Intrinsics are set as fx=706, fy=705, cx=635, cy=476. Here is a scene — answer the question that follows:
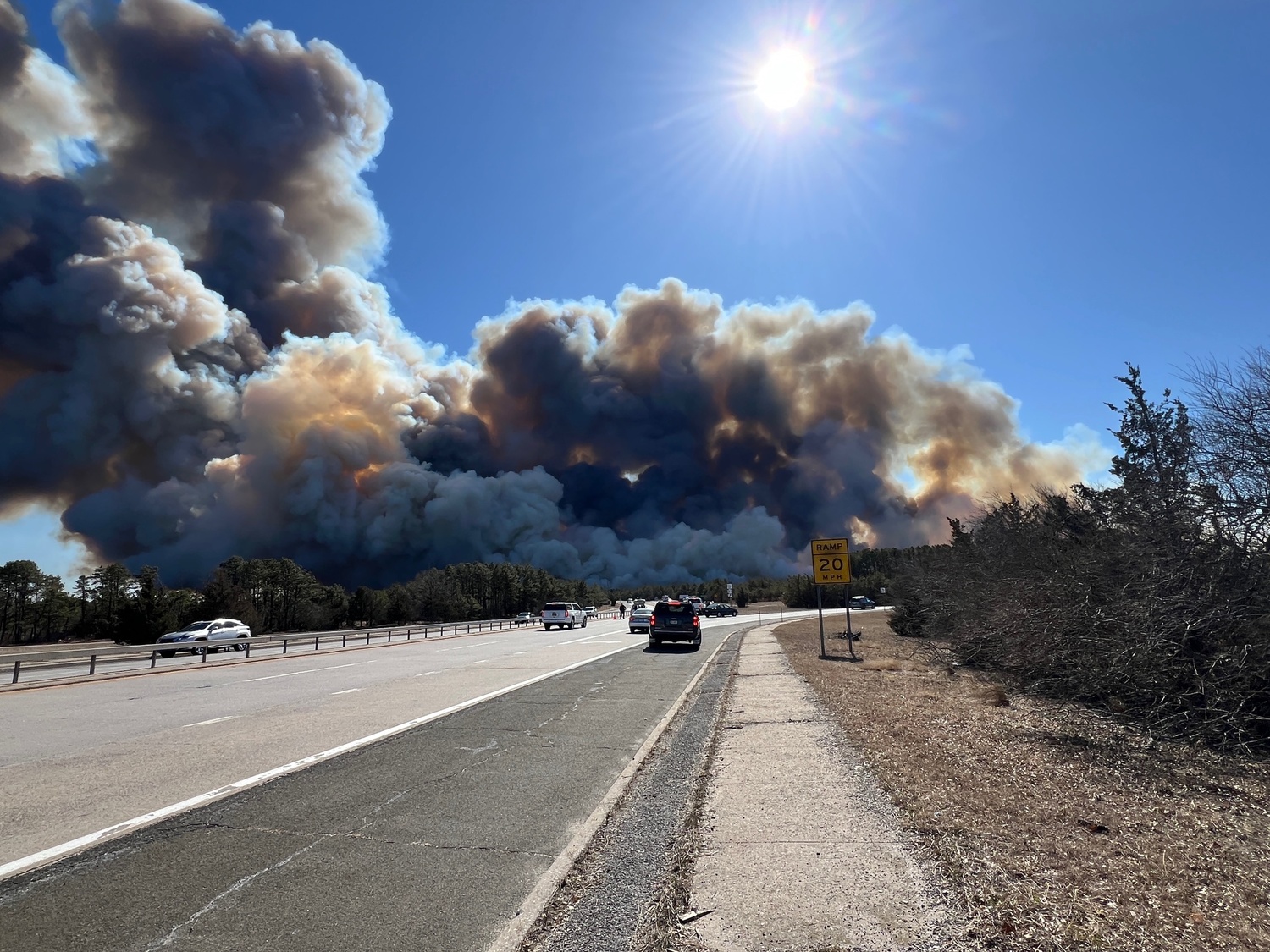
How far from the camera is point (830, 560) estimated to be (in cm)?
2017

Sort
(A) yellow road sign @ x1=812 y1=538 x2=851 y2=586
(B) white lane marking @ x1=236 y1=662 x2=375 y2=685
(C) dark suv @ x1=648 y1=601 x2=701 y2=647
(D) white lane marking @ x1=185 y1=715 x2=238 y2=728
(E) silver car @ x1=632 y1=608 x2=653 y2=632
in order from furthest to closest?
1. (E) silver car @ x1=632 y1=608 x2=653 y2=632
2. (C) dark suv @ x1=648 y1=601 x2=701 y2=647
3. (A) yellow road sign @ x1=812 y1=538 x2=851 y2=586
4. (B) white lane marking @ x1=236 y1=662 x2=375 y2=685
5. (D) white lane marking @ x1=185 y1=715 x2=238 y2=728

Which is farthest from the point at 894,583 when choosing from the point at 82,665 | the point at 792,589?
the point at 792,589

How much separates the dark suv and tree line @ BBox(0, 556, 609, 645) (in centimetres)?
3890

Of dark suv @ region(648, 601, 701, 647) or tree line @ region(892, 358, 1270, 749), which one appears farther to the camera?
dark suv @ region(648, 601, 701, 647)

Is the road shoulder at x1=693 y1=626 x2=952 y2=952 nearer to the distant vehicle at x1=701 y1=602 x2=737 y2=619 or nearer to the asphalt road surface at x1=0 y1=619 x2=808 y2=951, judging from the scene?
the asphalt road surface at x1=0 y1=619 x2=808 y2=951

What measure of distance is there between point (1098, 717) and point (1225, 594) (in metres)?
2.61

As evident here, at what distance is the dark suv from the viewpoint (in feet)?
84.6

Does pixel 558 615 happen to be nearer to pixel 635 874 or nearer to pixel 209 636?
pixel 209 636

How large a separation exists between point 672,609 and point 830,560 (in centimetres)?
788

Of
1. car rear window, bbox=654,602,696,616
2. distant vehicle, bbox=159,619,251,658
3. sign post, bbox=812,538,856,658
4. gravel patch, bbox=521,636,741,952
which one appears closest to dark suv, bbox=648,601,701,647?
car rear window, bbox=654,602,696,616

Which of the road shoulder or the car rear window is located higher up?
the car rear window

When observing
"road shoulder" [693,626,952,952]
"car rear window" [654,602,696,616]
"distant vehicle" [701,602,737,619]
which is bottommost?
"distant vehicle" [701,602,737,619]

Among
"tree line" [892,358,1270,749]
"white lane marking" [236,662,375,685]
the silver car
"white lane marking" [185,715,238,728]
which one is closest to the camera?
"tree line" [892,358,1270,749]

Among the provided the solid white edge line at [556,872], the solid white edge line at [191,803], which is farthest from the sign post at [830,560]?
the solid white edge line at [556,872]
